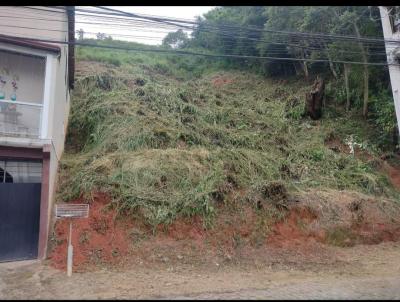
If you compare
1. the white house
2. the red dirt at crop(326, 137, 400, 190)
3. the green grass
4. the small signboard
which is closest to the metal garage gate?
the white house

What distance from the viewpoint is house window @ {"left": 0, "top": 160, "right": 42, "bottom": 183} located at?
870 centimetres

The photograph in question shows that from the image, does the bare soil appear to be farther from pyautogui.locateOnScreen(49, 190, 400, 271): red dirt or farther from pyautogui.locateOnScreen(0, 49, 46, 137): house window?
pyautogui.locateOnScreen(0, 49, 46, 137): house window

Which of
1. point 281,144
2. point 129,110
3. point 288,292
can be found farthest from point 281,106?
point 288,292

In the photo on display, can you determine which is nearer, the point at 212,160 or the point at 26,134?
the point at 26,134

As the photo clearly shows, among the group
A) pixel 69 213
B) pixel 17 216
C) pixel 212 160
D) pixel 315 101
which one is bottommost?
pixel 17 216

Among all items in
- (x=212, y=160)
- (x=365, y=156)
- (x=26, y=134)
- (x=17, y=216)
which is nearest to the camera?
(x=17, y=216)

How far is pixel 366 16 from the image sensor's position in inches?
671

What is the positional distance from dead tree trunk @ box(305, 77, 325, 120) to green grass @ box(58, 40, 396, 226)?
1.32 ft

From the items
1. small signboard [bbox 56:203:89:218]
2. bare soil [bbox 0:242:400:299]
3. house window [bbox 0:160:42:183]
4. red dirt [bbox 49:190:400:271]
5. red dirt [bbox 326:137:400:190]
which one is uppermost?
red dirt [bbox 326:137:400:190]

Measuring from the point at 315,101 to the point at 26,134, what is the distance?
1207 cm

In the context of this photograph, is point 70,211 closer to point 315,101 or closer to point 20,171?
point 20,171

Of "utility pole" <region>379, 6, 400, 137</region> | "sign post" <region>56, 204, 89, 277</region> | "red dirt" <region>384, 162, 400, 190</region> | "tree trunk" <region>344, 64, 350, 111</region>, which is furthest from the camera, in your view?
"tree trunk" <region>344, 64, 350, 111</region>

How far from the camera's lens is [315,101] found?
16.5 meters

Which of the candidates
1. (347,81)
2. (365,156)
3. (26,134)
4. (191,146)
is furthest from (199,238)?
(347,81)
